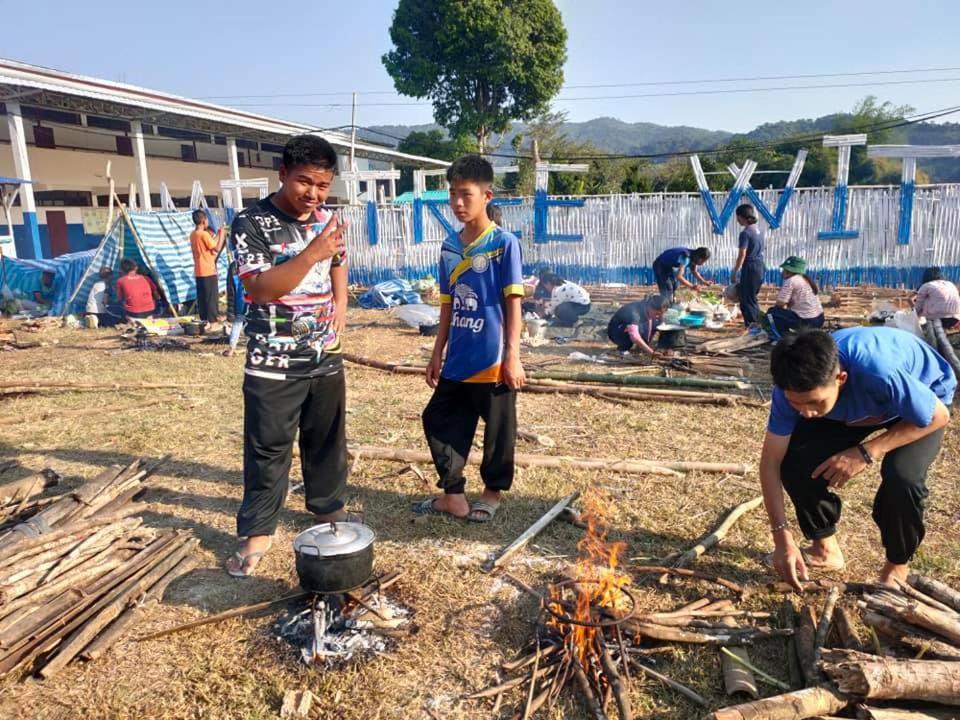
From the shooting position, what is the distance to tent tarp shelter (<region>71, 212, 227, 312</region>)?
13312mm

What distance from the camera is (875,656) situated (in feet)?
8.07

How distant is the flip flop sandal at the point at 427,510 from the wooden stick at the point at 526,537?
1.64ft

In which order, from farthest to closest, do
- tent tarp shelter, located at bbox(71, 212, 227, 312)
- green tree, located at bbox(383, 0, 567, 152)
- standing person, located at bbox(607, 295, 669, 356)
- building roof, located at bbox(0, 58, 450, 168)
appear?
green tree, located at bbox(383, 0, 567, 152)
building roof, located at bbox(0, 58, 450, 168)
tent tarp shelter, located at bbox(71, 212, 227, 312)
standing person, located at bbox(607, 295, 669, 356)

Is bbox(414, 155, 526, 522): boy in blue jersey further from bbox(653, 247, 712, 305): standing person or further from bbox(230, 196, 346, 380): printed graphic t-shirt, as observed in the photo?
bbox(653, 247, 712, 305): standing person

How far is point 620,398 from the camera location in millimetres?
6957

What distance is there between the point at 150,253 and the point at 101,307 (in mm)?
1450

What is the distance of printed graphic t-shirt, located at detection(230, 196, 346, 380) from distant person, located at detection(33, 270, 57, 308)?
44.4 feet

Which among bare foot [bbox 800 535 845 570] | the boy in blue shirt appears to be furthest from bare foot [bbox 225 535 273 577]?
bare foot [bbox 800 535 845 570]

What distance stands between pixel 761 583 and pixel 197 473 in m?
3.95

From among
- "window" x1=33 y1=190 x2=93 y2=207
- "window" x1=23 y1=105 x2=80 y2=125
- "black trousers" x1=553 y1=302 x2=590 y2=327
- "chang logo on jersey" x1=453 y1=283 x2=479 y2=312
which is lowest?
"black trousers" x1=553 y1=302 x2=590 y2=327

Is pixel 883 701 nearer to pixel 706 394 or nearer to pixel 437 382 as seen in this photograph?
pixel 437 382

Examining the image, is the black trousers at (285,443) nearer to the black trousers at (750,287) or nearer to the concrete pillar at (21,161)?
the black trousers at (750,287)

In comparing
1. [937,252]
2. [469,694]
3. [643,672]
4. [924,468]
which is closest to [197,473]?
[469,694]

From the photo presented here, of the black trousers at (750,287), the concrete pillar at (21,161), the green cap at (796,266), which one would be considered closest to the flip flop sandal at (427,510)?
the green cap at (796,266)
